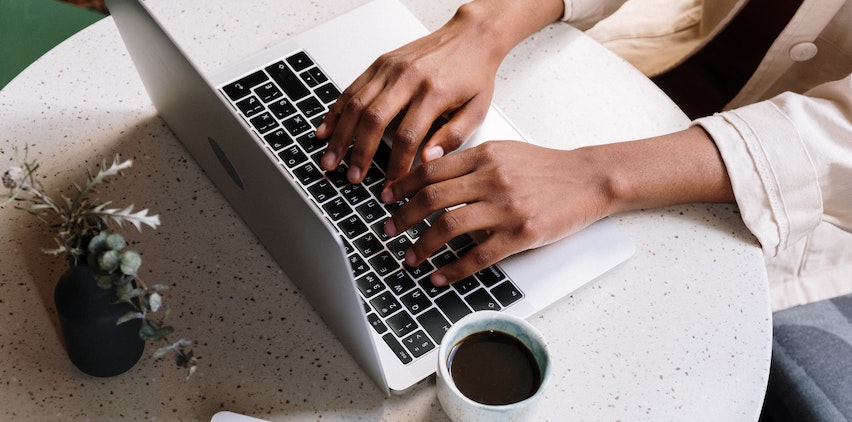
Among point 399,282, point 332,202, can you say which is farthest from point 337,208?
point 399,282

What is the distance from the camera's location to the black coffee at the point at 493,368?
26.3 inches

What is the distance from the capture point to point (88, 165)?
2.87ft

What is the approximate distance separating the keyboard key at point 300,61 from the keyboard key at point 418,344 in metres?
0.38

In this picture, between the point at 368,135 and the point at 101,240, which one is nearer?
the point at 101,240

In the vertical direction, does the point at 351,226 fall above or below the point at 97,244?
below

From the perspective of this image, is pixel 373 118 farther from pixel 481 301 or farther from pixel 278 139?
pixel 481 301

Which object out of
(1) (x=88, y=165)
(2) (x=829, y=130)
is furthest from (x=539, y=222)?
(1) (x=88, y=165)

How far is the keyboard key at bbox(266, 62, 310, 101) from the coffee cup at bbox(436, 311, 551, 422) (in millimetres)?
382

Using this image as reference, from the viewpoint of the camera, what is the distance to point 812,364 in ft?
3.73

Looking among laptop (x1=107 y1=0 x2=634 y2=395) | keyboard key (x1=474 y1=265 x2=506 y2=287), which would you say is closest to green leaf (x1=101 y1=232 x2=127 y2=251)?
laptop (x1=107 y1=0 x2=634 y2=395)

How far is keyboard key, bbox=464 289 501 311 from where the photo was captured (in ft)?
2.51

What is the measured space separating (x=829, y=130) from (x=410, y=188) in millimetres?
458

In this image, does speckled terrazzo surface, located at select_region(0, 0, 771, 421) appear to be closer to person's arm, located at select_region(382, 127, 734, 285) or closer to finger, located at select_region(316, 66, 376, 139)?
person's arm, located at select_region(382, 127, 734, 285)

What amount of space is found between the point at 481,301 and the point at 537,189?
146mm
